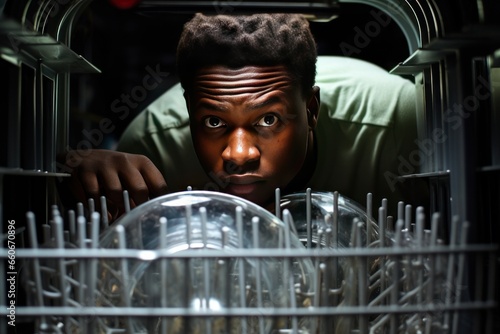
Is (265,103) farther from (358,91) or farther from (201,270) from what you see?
(201,270)

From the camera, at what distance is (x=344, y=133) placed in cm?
99

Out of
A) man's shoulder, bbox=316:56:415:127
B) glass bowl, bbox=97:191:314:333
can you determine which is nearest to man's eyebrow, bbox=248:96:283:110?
man's shoulder, bbox=316:56:415:127

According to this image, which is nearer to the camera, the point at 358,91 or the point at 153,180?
the point at 153,180

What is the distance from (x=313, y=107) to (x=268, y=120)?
10 cm

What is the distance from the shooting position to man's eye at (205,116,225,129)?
91cm

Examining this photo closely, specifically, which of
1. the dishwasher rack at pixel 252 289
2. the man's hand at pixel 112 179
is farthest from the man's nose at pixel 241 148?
the dishwasher rack at pixel 252 289

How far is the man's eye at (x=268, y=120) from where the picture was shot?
90 centimetres

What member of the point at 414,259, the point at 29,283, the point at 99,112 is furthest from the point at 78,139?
the point at 414,259

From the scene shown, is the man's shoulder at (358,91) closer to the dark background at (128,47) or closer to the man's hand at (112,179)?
the dark background at (128,47)

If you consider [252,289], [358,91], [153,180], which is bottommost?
[252,289]

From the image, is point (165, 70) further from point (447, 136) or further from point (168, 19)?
point (447, 136)

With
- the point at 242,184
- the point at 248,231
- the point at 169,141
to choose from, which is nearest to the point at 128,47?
the point at 169,141

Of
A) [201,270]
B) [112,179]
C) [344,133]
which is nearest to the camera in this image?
[201,270]

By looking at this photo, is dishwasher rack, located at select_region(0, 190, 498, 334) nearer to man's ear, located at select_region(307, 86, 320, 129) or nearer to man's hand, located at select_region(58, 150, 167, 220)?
man's hand, located at select_region(58, 150, 167, 220)
